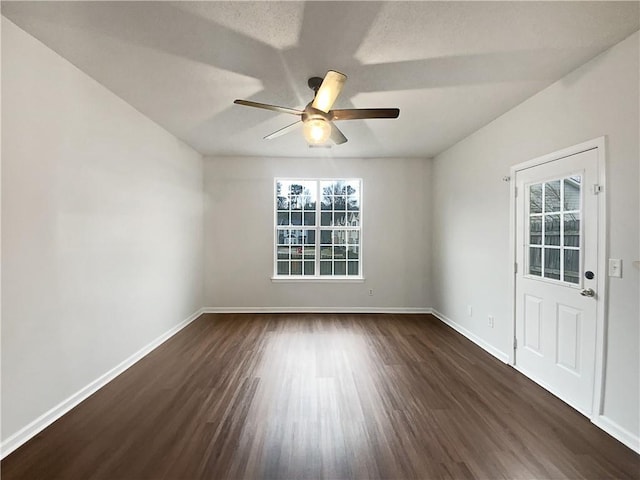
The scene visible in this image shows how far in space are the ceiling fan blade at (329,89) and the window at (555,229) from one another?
2.00m

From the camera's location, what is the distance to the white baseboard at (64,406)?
1774mm

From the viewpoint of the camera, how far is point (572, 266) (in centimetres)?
232

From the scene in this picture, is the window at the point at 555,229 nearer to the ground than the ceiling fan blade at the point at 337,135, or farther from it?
nearer to the ground

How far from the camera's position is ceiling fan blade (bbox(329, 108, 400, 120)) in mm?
2259

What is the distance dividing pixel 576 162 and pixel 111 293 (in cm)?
414

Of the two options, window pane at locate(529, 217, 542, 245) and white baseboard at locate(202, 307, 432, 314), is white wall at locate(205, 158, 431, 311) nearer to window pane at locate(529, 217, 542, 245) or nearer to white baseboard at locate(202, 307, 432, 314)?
white baseboard at locate(202, 307, 432, 314)

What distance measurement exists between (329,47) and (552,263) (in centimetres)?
257

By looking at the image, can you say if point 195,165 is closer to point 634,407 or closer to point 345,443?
point 345,443

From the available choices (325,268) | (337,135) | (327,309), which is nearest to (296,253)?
(325,268)

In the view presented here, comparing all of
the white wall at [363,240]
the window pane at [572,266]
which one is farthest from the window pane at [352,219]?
the window pane at [572,266]

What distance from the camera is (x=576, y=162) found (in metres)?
2.27

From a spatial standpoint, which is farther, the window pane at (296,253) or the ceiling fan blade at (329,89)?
the window pane at (296,253)

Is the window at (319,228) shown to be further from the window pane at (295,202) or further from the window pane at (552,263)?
the window pane at (552,263)

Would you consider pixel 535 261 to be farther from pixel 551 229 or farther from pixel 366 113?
pixel 366 113
